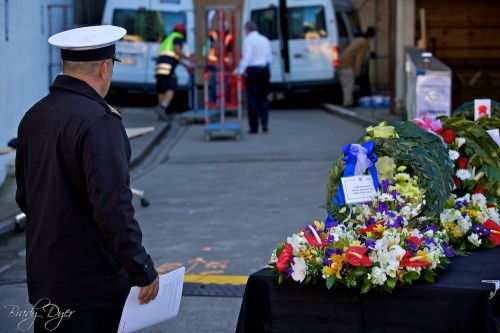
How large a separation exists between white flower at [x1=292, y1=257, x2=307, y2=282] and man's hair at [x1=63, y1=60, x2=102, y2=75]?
1.19m

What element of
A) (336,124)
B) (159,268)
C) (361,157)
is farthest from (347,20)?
(361,157)

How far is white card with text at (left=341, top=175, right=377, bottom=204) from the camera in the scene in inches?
183

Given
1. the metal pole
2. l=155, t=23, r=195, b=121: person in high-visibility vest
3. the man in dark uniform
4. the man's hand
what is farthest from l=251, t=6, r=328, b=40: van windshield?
the man's hand

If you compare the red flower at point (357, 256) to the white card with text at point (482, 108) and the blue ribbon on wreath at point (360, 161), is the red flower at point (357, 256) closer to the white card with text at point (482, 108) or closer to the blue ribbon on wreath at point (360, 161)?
the blue ribbon on wreath at point (360, 161)

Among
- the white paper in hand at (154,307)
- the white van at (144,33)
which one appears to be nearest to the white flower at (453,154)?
the white paper in hand at (154,307)

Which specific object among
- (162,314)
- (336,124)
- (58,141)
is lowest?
(336,124)

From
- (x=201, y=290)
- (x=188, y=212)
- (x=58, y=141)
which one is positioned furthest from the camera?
(x=188, y=212)

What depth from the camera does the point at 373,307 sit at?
3.94 metres

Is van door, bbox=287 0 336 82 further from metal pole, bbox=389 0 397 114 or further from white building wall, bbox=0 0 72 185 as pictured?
white building wall, bbox=0 0 72 185

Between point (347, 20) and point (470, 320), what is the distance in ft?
65.9

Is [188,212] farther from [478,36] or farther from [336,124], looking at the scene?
[478,36]

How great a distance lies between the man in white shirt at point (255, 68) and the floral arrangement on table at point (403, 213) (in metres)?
11.1

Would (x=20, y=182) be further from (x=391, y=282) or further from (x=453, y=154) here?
(x=453, y=154)

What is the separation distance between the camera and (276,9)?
2166cm
